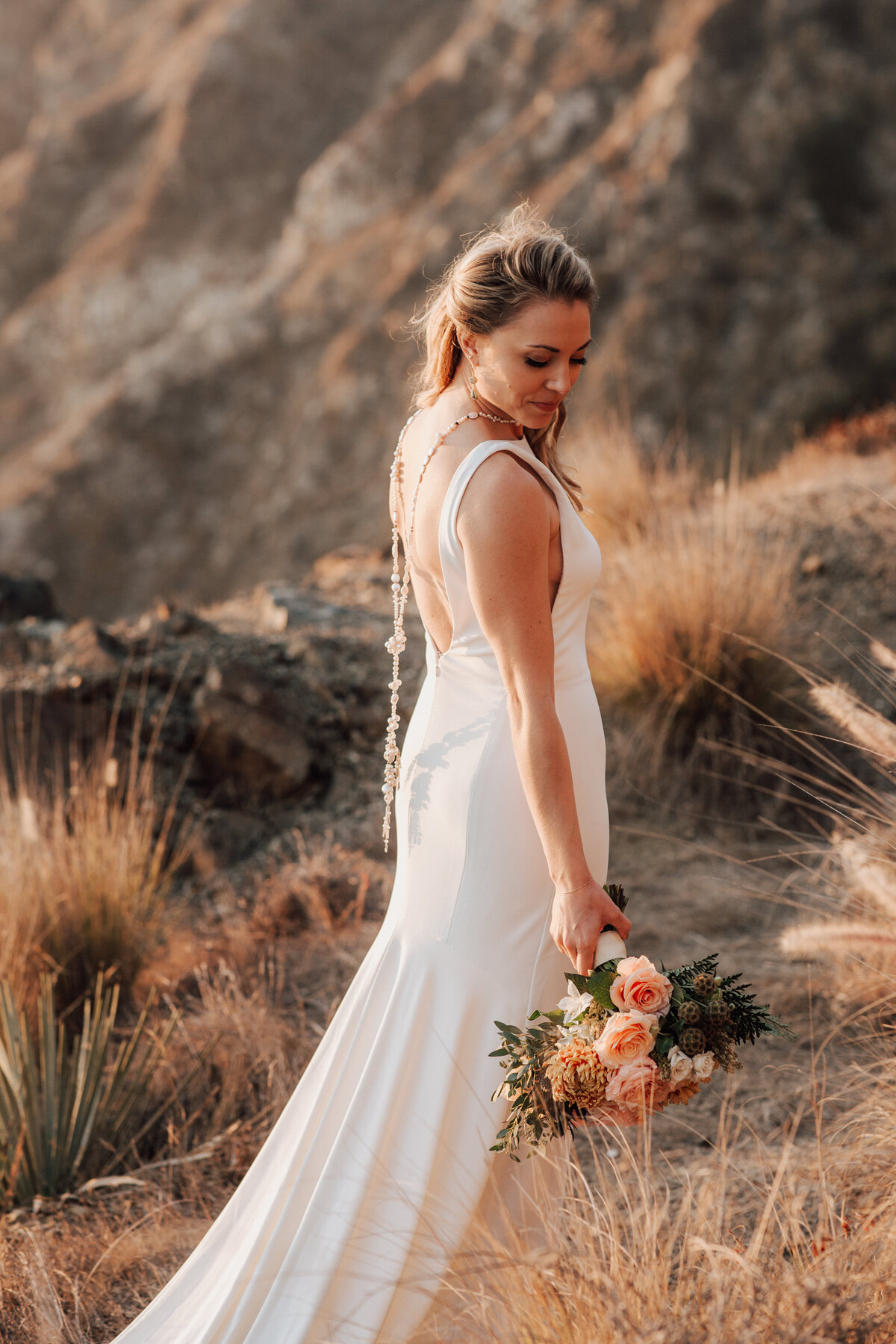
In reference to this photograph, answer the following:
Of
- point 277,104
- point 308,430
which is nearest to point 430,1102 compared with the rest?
point 308,430

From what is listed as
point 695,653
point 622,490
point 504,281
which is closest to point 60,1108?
point 504,281

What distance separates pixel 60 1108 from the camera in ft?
9.01

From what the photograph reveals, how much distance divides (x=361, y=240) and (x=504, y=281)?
80.6 feet

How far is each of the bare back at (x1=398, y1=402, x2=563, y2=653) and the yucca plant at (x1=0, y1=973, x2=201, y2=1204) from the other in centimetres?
150

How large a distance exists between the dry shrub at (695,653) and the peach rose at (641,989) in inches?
131

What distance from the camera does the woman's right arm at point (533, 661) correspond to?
167cm

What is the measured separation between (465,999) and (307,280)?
25.1m

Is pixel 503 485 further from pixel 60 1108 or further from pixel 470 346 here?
pixel 60 1108

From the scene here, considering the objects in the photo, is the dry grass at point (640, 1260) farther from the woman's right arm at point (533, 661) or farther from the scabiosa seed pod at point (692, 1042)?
the woman's right arm at point (533, 661)

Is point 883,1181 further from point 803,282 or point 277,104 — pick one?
point 277,104

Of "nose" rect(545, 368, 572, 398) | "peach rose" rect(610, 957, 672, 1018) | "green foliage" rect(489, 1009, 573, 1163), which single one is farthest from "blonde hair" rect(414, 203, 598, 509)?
"green foliage" rect(489, 1009, 573, 1163)

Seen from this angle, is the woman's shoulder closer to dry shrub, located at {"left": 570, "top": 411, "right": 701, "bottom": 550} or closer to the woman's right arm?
the woman's right arm

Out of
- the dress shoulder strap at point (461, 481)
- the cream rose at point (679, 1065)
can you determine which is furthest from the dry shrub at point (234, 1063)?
the dress shoulder strap at point (461, 481)

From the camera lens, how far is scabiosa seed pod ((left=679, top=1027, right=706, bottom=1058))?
155 centimetres
